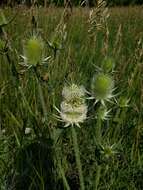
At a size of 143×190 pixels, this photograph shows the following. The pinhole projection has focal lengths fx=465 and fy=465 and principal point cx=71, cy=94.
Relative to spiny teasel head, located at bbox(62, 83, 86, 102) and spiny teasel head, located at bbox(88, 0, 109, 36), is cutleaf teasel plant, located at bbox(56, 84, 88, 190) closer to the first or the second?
spiny teasel head, located at bbox(62, 83, 86, 102)

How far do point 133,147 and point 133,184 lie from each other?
10.0 inches

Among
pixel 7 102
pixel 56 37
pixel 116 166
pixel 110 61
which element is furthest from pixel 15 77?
pixel 7 102

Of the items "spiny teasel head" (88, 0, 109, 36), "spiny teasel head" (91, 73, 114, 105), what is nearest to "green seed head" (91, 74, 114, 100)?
"spiny teasel head" (91, 73, 114, 105)

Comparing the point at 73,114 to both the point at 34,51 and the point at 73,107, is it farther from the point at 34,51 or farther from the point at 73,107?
the point at 34,51

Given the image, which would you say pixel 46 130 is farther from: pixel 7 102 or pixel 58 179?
pixel 7 102

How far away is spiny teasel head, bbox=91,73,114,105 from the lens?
4.34 feet

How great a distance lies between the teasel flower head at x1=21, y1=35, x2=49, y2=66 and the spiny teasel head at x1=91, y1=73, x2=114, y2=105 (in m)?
0.17

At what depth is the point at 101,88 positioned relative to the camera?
1.32m

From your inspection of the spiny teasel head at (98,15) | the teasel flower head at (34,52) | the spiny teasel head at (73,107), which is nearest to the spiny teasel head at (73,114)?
the spiny teasel head at (73,107)

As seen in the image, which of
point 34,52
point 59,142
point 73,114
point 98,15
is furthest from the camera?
point 98,15

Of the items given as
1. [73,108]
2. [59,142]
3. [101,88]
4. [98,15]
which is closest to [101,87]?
[101,88]

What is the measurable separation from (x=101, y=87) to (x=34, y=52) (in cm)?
23

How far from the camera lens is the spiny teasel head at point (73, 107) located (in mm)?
1280

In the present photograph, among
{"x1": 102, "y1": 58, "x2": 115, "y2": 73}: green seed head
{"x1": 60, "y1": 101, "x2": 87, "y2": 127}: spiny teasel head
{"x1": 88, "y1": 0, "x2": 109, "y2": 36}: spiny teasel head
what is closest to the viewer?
{"x1": 60, "y1": 101, "x2": 87, "y2": 127}: spiny teasel head
